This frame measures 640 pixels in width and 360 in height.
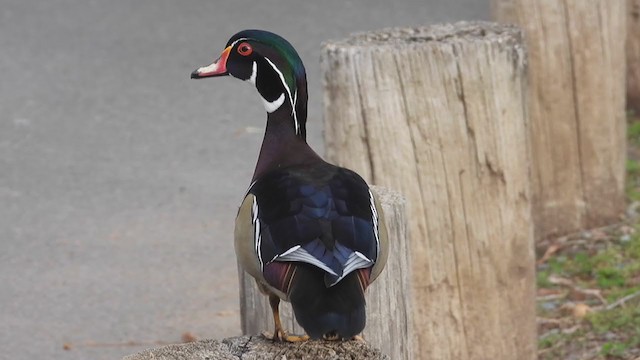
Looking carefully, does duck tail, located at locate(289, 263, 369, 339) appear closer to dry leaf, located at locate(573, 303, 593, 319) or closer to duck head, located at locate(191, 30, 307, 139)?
duck head, located at locate(191, 30, 307, 139)

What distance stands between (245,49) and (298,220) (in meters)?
0.59

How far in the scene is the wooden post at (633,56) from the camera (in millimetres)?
7516

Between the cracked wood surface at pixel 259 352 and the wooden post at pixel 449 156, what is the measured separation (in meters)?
1.50

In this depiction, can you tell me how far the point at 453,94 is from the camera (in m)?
4.30

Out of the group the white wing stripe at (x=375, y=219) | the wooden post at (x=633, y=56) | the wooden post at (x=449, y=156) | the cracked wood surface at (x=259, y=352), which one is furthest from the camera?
the wooden post at (x=633, y=56)

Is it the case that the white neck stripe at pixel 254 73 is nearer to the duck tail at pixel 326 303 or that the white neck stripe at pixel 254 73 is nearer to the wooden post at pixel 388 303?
the wooden post at pixel 388 303

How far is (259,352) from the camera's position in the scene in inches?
114

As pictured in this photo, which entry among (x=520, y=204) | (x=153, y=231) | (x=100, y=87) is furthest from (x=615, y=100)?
(x=100, y=87)

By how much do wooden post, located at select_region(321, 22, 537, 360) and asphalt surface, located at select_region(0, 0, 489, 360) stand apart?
1244 mm

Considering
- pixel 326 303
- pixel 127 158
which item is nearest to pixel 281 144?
pixel 326 303

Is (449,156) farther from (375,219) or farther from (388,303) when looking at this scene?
(375,219)

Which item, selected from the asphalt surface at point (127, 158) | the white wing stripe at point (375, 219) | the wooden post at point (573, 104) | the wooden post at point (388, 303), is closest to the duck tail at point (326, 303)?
the white wing stripe at point (375, 219)

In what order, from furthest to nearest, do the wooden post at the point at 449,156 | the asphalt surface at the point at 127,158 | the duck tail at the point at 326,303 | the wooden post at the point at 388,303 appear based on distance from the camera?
the asphalt surface at the point at 127,158
the wooden post at the point at 449,156
the wooden post at the point at 388,303
the duck tail at the point at 326,303

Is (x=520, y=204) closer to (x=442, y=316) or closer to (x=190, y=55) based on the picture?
(x=442, y=316)
